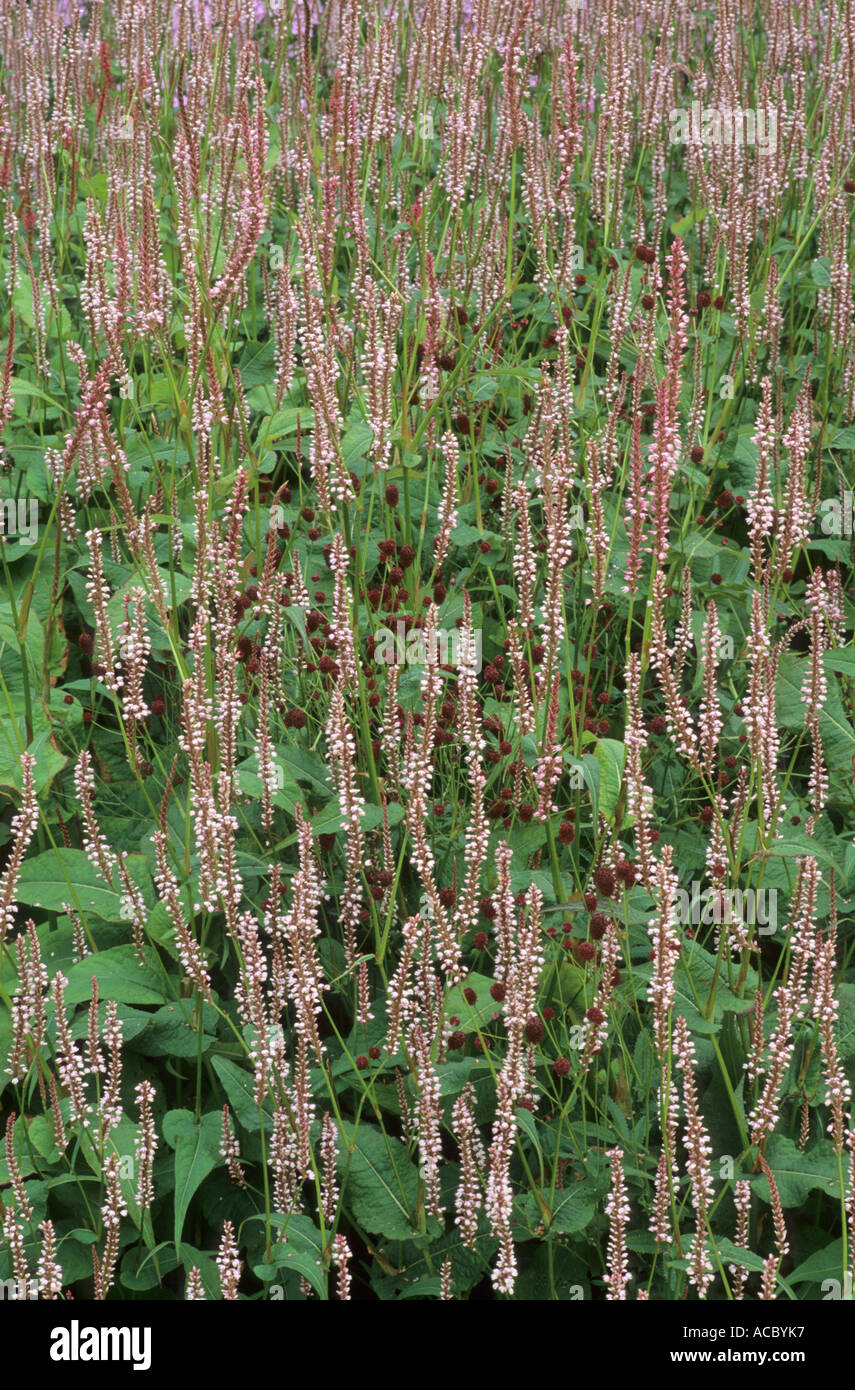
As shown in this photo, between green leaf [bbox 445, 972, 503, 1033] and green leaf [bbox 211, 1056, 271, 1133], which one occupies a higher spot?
green leaf [bbox 445, 972, 503, 1033]

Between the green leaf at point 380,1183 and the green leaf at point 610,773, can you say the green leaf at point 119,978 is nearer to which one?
the green leaf at point 380,1183

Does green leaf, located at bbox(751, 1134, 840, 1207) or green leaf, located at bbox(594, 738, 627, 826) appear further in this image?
green leaf, located at bbox(594, 738, 627, 826)

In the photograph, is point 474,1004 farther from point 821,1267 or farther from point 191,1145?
point 821,1267

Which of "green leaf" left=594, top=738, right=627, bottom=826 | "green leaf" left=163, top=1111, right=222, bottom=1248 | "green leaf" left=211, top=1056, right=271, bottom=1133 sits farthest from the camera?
"green leaf" left=594, top=738, right=627, bottom=826

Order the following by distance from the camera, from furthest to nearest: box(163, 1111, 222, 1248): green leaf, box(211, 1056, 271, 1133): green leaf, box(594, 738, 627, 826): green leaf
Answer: box(594, 738, 627, 826): green leaf < box(211, 1056, 271, 1133): green leaf < box(163, 1111, 222, 1248): green leaf

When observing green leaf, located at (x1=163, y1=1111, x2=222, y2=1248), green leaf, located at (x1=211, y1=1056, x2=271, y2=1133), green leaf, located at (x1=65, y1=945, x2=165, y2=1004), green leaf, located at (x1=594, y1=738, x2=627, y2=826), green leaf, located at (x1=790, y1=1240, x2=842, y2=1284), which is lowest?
green leaf, located at (x1=790, y1=1240, x2=842, y2=1284)

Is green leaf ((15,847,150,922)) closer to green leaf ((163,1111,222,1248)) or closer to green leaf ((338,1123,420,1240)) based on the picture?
green leaf ((163,1111,222,1248))

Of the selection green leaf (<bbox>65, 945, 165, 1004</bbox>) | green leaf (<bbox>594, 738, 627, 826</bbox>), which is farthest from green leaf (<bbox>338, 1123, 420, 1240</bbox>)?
green leaf (<bbox>594, 738, 627, 826</bbox>)

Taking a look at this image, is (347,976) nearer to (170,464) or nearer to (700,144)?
(170,464)

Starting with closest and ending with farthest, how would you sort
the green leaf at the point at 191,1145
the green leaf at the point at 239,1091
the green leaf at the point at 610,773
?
1. the green leaf at the point at 191,1145
2. the green leaf at the point at 239,1091
3. the green leaf at the point at 610,773

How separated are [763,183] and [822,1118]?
351 cm

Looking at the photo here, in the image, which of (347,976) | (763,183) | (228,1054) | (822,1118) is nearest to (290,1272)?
(228,1054)

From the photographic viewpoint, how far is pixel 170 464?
150 inches

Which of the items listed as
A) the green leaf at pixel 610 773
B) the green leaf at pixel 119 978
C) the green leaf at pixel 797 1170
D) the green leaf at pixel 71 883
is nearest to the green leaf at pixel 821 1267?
the green leaf at pixel 797 1170
